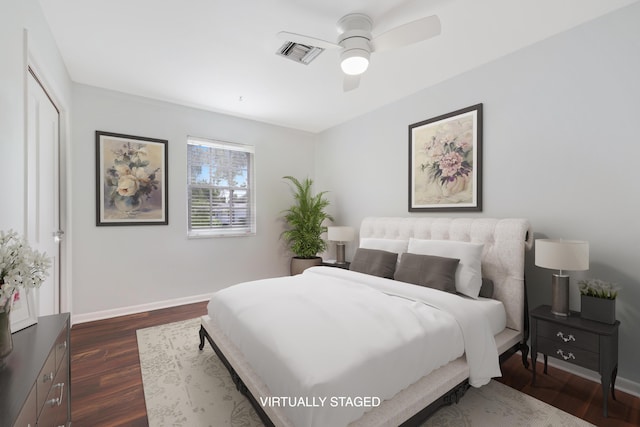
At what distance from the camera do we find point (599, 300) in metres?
1.99

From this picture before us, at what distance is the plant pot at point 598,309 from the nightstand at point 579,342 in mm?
32

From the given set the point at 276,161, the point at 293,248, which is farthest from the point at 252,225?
the point at 276,161

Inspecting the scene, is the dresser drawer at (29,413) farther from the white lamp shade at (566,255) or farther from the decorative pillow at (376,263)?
the white lamp shade at (566,255)

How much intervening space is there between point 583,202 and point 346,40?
2268mm

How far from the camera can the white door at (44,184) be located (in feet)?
6.77

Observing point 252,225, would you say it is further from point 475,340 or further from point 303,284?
point 475,340

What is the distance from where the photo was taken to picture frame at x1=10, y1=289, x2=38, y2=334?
138cm

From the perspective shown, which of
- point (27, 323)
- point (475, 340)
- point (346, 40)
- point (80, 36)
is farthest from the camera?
point (80, 36)

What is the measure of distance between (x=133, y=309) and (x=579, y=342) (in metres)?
4.48

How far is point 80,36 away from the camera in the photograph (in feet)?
8.00

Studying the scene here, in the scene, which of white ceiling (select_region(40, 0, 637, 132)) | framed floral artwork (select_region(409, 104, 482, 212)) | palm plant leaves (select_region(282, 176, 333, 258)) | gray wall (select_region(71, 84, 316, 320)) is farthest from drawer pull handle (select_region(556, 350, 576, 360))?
gray wall (select_region(71, 84, 316, 320))

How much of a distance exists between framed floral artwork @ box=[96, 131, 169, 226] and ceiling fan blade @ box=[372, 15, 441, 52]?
311cm

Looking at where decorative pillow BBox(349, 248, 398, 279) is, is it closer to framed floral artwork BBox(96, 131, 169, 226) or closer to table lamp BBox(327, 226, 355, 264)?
table lamp BBox(327, 226, 355, 264)

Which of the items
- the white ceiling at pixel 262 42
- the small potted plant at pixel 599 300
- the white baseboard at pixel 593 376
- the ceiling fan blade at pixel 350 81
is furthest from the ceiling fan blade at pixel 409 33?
the white baseboard at pixel 593 376
